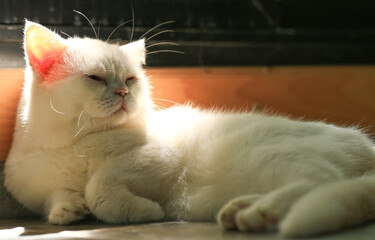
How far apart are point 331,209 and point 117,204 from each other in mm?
770

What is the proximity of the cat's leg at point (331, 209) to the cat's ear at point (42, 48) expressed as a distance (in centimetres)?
116

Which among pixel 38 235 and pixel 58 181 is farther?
pixel 58 181

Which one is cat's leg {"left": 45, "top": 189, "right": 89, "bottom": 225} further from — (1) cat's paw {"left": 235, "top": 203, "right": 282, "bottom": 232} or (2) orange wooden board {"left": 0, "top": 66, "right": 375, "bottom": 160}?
(2) orange wooden board {"left": 0, "top": 66, "right": 375, "bottom": 160}

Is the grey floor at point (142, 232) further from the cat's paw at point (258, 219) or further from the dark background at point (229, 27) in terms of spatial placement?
the dark background at point (229, 27)

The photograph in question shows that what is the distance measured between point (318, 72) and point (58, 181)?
167 centimetres

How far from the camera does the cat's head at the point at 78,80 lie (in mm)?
1900

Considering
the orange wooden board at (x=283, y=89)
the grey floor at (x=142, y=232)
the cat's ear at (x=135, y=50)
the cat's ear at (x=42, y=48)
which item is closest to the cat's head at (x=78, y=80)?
the cat's ear at (x=42, y=48)

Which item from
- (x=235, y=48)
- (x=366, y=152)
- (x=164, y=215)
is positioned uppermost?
(x=235, y=48)

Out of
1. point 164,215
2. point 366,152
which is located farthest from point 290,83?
point 164,215

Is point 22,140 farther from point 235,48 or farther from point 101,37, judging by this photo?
point 235,48

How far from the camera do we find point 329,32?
9.80 feet

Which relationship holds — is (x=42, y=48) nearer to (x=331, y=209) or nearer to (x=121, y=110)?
(x=121, y=110)

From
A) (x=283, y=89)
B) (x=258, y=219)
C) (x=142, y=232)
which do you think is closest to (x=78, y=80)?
(x=142, y=232)

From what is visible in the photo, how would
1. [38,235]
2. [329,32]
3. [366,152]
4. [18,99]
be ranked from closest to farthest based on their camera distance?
[38,235] → [366,152] → [18,99] → [329,32]
